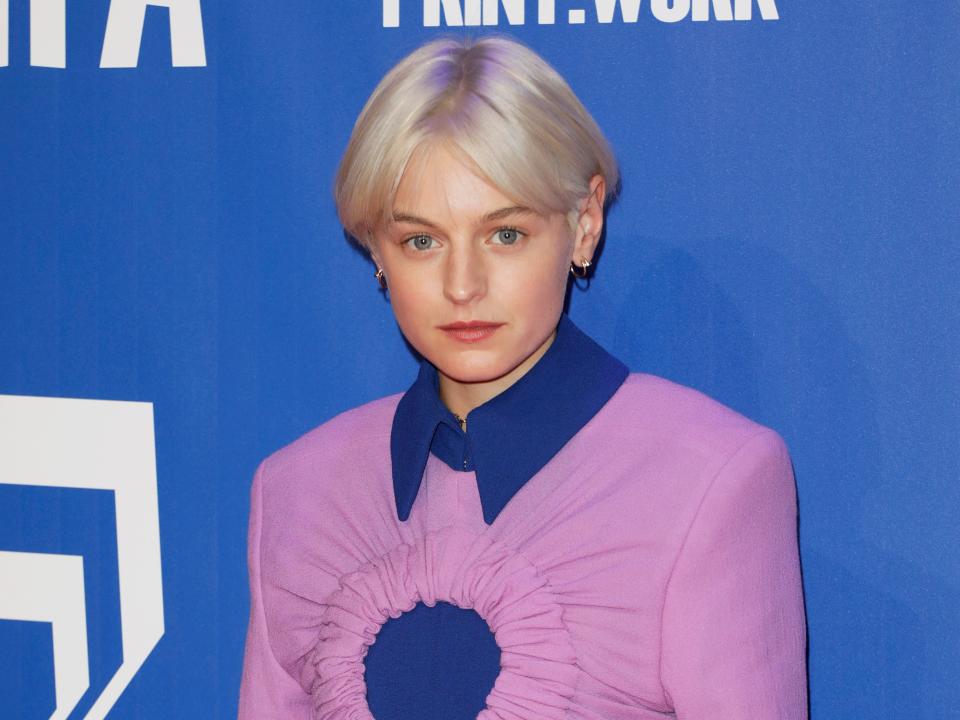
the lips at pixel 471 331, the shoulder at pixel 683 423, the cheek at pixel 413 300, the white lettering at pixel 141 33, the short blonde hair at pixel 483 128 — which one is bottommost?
the shoulder at pixel 683 423

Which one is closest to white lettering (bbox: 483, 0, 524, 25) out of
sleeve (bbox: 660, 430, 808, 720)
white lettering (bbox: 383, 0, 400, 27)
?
white lettering (bbox: 383, 0, 400, 27)

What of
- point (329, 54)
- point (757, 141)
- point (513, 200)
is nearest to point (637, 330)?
point (757, 141)

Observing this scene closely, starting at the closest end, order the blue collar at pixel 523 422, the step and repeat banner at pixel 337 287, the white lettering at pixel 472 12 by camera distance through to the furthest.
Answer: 1. the blue collar at pixel 523 422
2. the step and repeat banner at pixel 337 287
3. the white lettering at pixel 472 12

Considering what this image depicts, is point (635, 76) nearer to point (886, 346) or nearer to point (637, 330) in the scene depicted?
point (637, 330)

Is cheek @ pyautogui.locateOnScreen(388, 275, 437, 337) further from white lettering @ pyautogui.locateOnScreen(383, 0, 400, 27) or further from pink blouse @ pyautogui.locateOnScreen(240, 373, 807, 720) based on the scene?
white lettering @ pyautogui.locateOnScreen(383, 0, 400, 27)

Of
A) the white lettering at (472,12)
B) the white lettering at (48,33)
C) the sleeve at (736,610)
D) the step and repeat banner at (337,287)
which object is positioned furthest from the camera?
the white lettering at (48,33)

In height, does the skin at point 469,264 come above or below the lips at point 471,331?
above

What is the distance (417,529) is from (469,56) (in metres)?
0.47

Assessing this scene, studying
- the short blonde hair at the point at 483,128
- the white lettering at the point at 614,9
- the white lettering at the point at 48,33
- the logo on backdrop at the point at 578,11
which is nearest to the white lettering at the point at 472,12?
the logo on backdrop at the point at 578,11

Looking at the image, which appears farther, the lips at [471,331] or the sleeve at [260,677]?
the sleeve at [260,677]

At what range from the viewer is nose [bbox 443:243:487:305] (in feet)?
4.13

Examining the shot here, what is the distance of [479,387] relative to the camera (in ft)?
4.60

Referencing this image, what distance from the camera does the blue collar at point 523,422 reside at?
52.6 inches

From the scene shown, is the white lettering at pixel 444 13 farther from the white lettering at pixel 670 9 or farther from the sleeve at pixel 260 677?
the sleeve at pixel 260 677
